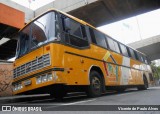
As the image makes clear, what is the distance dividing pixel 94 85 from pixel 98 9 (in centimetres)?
899

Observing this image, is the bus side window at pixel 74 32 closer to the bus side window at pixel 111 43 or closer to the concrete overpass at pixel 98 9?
the bus side window at pixel 111 43

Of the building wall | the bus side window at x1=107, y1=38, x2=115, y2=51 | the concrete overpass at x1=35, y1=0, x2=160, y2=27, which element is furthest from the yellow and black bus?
the concrete overpass at x1=35, y1=0, x2=160, y2=27

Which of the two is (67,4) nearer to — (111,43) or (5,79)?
(111,43)

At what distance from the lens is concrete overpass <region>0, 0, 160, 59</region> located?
14.2 metres

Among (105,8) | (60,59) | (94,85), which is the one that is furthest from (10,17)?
(60,59)

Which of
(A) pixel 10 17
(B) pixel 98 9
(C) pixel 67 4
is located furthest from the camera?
(C) pixel 67 4

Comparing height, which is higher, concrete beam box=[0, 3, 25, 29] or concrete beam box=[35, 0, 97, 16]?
concrete beam box=[35, 0, 97, 16]

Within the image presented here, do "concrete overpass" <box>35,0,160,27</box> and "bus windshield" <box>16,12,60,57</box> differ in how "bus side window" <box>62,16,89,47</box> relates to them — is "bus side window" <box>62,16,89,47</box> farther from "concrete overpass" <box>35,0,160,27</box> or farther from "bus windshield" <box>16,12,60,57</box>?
"concrete overpass" <box>35,0,160,27</box>

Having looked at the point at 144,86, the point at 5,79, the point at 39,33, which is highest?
the point at 39,33

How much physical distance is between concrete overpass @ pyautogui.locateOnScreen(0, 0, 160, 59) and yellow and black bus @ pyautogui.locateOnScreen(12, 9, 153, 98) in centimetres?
633

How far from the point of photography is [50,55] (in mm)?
5641

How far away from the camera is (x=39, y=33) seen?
642 centimetres

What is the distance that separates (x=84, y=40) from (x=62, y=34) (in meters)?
1.29

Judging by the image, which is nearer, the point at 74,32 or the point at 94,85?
the point at 74,32
